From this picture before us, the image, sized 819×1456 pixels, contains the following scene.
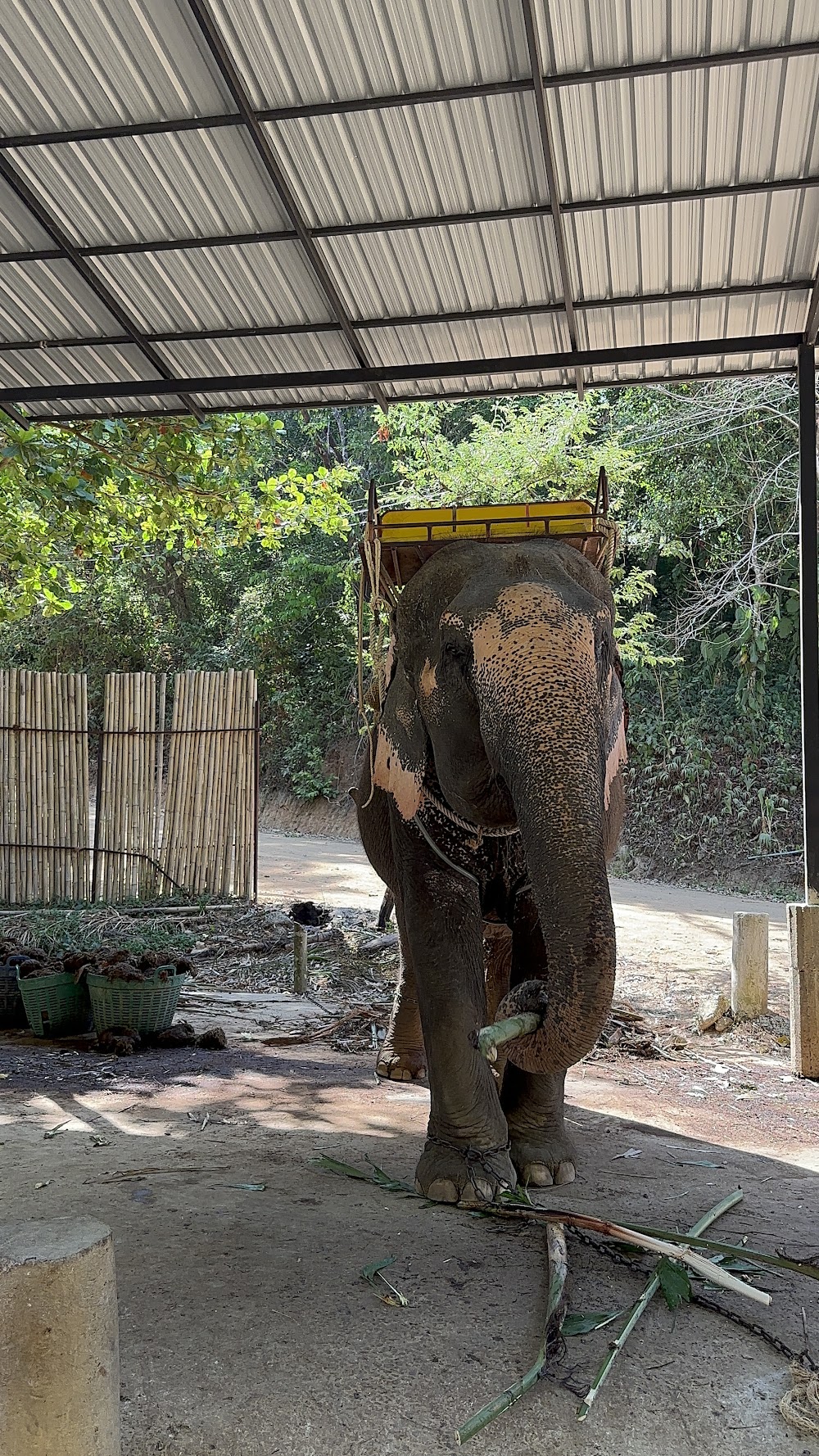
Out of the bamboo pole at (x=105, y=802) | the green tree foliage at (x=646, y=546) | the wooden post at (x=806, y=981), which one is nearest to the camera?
the wooden post at (x=806, y=981)

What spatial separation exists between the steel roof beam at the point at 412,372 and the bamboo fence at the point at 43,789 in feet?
17.6

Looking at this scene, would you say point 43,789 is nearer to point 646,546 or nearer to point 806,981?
point 806,981

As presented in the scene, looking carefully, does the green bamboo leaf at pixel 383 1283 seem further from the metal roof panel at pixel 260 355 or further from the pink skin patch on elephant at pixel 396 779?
the metal roof panel at pixel 260 355

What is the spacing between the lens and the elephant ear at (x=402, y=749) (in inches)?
153

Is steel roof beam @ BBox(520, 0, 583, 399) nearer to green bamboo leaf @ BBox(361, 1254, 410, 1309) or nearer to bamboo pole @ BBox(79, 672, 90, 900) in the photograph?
green bamboo leaf @ BBox(361, 1254, 410, 1309)

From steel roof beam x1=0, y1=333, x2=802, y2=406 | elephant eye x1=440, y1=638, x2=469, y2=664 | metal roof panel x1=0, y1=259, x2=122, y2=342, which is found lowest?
elephant eye x1=440, y1=638, x2=469, y2=664

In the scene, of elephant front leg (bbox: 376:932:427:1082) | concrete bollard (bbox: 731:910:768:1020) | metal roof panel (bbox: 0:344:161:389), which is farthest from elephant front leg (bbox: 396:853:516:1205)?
concrete bollard (bbox: 731:910:768:1020)

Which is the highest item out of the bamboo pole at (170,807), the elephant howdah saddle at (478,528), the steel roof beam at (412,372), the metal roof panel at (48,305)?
the metal roof panel at (48,305)

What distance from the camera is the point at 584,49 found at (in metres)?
3.81

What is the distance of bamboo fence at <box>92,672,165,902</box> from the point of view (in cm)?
1084

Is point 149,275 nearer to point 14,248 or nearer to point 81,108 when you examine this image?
point 14,248

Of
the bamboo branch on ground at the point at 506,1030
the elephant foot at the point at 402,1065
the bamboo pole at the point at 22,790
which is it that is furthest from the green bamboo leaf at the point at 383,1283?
the bamboo pole at the point at 22,790

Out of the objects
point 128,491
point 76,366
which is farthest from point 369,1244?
point 128,491

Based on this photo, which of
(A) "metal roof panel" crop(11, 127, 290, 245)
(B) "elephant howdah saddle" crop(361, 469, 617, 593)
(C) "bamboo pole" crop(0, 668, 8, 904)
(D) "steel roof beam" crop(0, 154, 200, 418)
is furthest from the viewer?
(C) "bamboo pole" crop(0, 668, 8, 904)
